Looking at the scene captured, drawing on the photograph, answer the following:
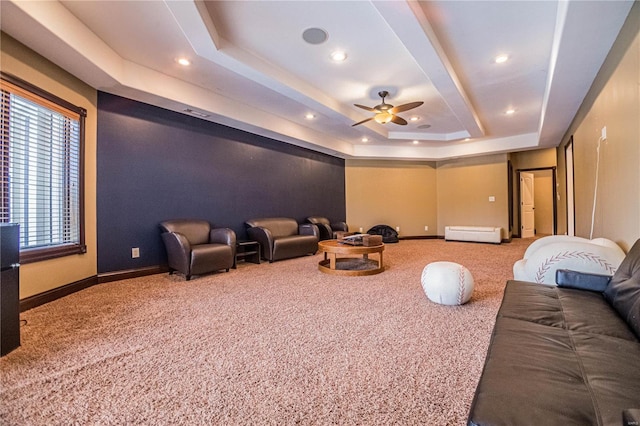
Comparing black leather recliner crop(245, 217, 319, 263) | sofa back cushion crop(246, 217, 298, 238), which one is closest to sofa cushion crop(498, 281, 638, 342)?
black leather recliner crop(245, 217, 319, 263)

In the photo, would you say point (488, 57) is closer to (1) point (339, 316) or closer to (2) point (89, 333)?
(1) point (339, 316)

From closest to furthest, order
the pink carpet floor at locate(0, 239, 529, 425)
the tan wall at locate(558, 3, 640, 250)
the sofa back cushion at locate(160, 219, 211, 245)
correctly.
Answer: the pink carpet floor at locate(0, 239, 529, 425) → the tan wall at locate(558, 3, 640, 250) → the sofa back cushion at locate(160, 219, 211, 245)

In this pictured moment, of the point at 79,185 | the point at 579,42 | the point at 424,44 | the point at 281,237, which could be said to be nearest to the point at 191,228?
the point at 79,185

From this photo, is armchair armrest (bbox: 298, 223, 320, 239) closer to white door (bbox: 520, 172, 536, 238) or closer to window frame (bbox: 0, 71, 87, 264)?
window frame (bbox: 0, 71, 87, 264)

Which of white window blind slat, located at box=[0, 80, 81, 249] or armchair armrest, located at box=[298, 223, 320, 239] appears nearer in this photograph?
white window blind slat, located at box=[0, 80, 81, 249]

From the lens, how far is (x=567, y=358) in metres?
1.16

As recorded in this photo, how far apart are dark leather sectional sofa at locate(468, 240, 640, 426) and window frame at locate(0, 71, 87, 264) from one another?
146 inches

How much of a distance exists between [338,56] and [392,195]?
18.3 ft

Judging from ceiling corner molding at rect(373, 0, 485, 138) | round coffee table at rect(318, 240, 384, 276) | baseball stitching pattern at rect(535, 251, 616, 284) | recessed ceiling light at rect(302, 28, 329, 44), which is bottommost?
round coffee table at rect(318, 240, 384, 276)

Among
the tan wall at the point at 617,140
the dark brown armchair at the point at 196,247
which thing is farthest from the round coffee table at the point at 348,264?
the tan wall at the point at 617,140

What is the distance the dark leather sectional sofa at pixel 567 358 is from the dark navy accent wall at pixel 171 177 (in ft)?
14.1

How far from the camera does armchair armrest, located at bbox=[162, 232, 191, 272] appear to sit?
389 cm

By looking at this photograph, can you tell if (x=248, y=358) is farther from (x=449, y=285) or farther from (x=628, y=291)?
(x=628, y=291)

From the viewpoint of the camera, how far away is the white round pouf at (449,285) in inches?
109
